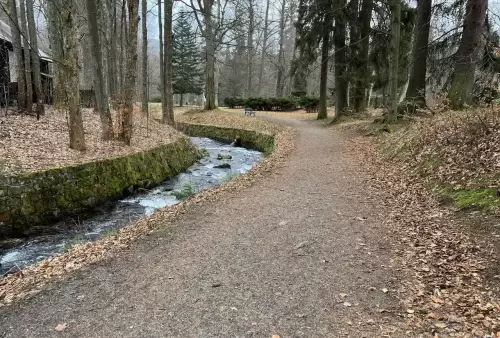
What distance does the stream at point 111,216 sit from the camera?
6.62m

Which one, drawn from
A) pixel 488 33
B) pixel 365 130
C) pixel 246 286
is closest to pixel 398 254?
pixel 246 286

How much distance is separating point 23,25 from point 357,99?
1710 cm

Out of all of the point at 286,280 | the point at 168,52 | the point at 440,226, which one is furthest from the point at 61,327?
the point at 168,52

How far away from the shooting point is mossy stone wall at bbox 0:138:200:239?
762 cm

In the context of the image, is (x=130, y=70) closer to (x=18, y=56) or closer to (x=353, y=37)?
(x=18, y=56)

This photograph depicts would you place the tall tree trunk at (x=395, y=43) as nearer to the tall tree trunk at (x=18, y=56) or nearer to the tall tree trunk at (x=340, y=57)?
the tall tree trunk at (x=340, y=57)

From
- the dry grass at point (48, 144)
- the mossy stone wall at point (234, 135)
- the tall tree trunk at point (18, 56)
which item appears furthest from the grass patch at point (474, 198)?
the tall tree trunk at point (18, 56)

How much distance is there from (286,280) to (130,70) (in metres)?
9.91

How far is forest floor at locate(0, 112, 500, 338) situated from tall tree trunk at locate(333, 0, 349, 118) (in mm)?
14619

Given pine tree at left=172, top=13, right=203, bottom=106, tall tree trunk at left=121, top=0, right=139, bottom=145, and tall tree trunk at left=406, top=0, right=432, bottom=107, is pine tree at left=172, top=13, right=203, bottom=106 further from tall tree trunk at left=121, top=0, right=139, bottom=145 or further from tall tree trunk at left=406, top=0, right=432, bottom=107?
tall tree trunk at left=406, top=0, right=432, bottom=107

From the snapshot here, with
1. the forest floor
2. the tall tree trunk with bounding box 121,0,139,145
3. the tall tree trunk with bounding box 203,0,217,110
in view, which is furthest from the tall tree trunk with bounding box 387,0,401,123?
the tall tree trunk with bounding box 203,0,217,110

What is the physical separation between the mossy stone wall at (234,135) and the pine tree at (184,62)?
17.2 metres

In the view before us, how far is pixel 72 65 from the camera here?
10078 millimetres

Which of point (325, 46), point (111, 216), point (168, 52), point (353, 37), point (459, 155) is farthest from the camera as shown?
point (325, 46)
